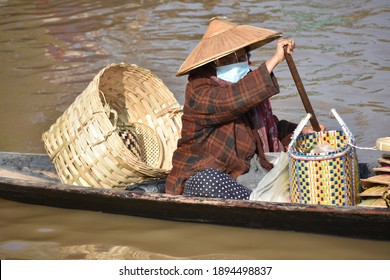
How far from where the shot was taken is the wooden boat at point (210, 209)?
374 cm

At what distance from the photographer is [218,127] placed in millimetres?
4250

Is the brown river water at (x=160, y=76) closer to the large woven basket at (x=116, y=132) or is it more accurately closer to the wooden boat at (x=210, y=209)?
the wooden boat at (x=210, y=209)

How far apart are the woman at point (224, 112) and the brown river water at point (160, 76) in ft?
0.89

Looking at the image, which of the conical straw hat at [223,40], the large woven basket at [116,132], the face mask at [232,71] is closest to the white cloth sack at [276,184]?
the face mask at [232,71]

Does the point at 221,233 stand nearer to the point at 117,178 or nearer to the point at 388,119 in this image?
the point at 117,178

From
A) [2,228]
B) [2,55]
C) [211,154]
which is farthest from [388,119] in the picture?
[2,55]

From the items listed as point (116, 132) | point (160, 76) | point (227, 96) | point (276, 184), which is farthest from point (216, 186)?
point (160, 76)

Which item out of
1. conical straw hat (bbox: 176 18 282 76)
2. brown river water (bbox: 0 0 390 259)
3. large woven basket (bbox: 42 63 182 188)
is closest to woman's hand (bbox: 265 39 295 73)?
conical straw hat (bbox: 176 18 282 76)

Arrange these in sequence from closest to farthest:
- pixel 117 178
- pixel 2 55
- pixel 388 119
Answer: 1. pixel 117 178
2. pixel 388 119
3. pixel 2 55

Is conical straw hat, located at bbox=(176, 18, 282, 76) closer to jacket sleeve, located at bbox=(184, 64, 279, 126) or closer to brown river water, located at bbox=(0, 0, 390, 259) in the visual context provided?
jacket sleeve, located at bbox=(184, 64, 279, 126)

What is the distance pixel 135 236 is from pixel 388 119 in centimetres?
280

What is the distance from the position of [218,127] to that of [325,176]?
0.65 metres

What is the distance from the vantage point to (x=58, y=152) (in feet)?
15.5

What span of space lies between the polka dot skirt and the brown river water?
201 millimetres
